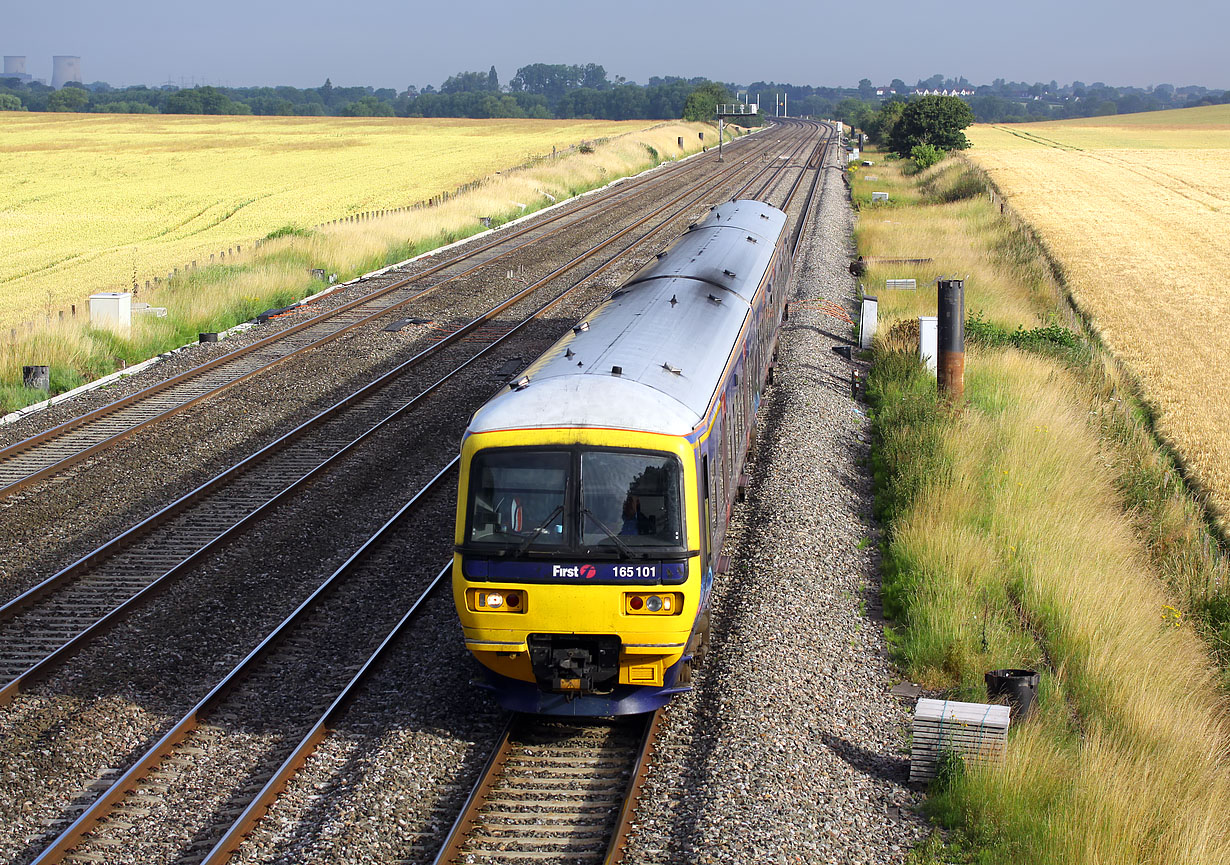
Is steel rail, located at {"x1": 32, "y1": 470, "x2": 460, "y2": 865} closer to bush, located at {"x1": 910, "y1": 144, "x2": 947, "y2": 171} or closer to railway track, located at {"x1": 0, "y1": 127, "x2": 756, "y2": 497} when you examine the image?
railway track, located at {"x1": 0, "y1": 127, "x2": 756, "y2": 497}

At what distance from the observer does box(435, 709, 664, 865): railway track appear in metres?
6.75

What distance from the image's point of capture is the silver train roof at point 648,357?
25.7ft

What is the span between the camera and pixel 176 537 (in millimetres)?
11906

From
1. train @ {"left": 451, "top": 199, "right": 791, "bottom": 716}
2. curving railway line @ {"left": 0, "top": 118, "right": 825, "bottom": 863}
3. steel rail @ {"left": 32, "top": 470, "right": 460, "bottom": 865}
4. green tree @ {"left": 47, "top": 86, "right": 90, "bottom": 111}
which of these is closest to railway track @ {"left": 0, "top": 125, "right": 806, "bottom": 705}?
curving railway line @ {"left": 0, "top": 118, "right": 825, "bottom": 863}

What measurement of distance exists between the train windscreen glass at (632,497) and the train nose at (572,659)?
0.72 meters

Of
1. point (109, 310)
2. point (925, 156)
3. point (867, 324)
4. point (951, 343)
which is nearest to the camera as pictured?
point (951, 343)

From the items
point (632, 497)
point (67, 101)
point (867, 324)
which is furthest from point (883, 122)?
point (67, 101)

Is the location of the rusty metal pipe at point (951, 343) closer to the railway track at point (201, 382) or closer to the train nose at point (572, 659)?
the train nose at point (572, 659)

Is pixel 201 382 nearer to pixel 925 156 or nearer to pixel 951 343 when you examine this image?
pixel 951 343

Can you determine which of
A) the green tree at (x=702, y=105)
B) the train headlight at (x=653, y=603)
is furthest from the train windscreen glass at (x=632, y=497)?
the green tree at (x=702, y=105)

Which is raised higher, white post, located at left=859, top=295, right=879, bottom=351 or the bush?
the bush

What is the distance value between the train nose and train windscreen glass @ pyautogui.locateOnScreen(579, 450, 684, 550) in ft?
2.35

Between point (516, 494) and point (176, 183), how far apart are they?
64.2 m

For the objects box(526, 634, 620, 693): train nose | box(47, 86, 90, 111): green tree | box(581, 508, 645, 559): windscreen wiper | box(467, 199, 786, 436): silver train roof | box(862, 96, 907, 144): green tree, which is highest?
box(47, 86, 90, 111): green tree
